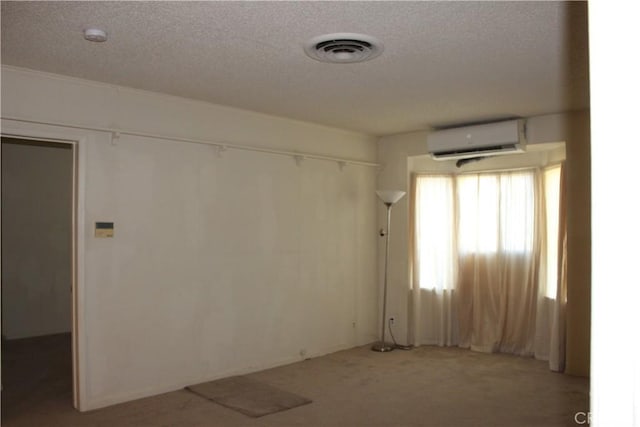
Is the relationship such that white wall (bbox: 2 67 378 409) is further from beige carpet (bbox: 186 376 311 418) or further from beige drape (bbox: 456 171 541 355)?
beige drape (bbox: 456 171 541 355)

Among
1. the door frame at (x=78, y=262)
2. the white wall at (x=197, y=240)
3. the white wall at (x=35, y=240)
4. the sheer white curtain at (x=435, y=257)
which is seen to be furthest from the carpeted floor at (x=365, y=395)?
the white wall at (x=35, y=240)

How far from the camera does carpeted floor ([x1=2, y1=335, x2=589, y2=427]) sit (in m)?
3.82

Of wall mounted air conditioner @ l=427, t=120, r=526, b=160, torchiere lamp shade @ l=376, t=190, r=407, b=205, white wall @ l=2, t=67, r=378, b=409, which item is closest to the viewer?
white wall @ l=2, t=67, r=378, b=409

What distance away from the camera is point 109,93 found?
4.19 m

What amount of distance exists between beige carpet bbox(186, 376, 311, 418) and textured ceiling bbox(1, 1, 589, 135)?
8.12 feet

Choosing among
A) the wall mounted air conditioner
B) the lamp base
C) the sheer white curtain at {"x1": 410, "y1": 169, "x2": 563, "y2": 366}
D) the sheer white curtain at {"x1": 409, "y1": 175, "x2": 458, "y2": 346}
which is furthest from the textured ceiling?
the lamp base

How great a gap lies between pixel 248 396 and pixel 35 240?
13.5 ft

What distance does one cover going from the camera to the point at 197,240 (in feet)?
15.5

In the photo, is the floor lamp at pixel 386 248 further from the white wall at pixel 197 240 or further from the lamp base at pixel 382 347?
the white wall at pixel 197 240

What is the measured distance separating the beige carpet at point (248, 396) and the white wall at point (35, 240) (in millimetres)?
3379

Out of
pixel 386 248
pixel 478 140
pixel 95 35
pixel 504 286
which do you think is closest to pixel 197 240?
pixel 95 35

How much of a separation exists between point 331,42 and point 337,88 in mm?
1098

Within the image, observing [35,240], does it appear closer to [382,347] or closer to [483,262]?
[382,347]

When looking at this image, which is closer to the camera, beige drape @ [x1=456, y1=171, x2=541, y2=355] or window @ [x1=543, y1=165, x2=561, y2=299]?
window @ [x1=543, y1=165, x2=561, y2=299]
